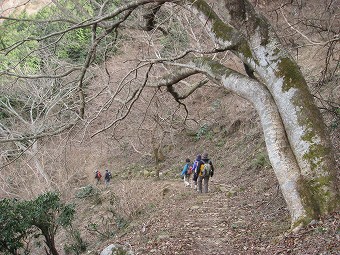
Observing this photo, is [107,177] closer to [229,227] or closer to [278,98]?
[229,227]

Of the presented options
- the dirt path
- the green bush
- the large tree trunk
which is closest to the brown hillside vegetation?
the dirt path

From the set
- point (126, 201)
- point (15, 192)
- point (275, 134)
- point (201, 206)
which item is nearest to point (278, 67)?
point (275, 134)

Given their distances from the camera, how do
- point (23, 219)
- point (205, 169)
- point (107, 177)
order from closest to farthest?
point (23, 219) < point (205, 169) < point (107, 177)

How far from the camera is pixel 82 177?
2175 centimetres

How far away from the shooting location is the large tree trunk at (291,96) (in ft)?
19.7

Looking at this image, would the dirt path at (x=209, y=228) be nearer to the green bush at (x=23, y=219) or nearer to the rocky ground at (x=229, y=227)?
the rocky ground at (x=229, y=227)

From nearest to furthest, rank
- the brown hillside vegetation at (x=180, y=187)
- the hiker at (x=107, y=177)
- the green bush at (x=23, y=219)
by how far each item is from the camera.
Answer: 1. the brown hillside vegetation at (x=180, y=187)
2. the green bush at (x=23, y=219)
3. the hiker at (x=107, y=177)

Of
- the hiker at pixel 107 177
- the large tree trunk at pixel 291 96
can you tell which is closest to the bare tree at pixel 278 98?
the large tree trunk at pixel 291 96

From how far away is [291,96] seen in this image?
20.9 ft

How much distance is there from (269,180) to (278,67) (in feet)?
20.5

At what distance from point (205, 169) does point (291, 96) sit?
A: 20.5 feet

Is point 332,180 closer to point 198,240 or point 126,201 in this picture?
point 198,240

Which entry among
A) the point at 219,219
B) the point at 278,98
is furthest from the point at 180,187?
the point at 278,98

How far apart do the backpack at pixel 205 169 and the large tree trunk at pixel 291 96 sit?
561cm
